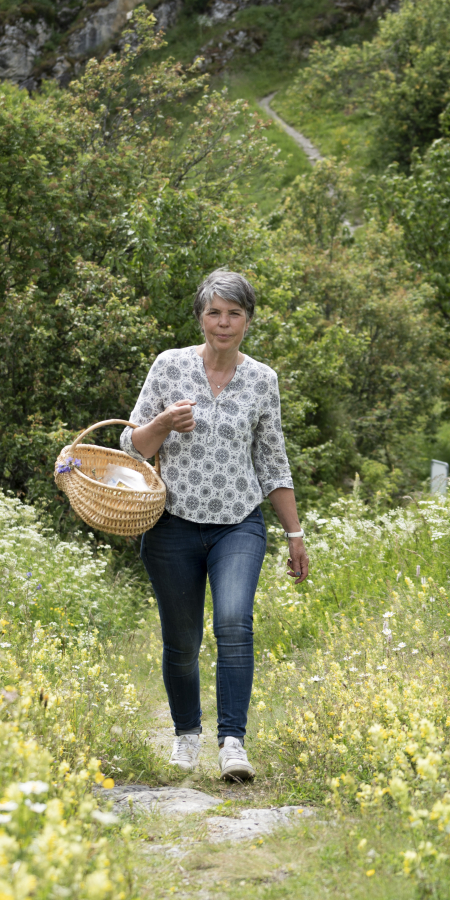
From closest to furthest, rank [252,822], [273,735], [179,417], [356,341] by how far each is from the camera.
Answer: [252,822] < [179,417] < [273,735] < [356,341]

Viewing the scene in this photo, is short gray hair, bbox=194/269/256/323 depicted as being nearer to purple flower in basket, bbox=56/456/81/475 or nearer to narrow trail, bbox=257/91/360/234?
purple flower in basket, bbox=56/456/81/475

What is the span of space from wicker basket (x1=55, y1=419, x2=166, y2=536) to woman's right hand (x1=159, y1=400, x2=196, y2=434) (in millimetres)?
223

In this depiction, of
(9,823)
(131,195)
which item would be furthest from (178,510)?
(131,195)

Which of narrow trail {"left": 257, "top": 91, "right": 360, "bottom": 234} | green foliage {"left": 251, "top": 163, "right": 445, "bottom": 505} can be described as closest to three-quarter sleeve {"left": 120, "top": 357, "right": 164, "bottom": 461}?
green foliage {"left": 251, "top": 163, "right": 445, "bottom": 505}

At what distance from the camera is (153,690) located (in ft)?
17.0

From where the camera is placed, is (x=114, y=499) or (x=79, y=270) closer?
(x=114, y=499)

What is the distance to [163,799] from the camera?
2955 millimetres

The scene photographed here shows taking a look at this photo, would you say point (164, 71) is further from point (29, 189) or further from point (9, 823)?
point (9, 823)

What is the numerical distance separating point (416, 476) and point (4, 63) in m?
36.0

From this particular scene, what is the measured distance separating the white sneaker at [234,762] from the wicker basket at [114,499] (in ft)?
3.11

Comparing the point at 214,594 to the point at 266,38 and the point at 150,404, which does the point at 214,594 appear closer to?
the point at 150,404

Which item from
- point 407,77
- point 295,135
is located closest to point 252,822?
point 407,77

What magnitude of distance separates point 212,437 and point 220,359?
348 millimetres

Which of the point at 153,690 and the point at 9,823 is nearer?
the point at 9,823
